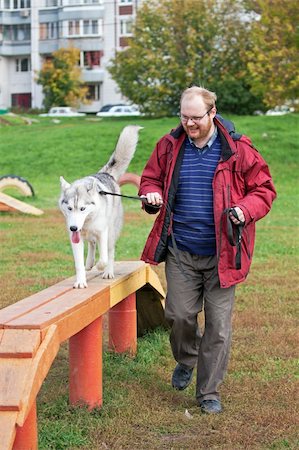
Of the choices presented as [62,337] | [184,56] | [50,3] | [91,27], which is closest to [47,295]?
[62,337]

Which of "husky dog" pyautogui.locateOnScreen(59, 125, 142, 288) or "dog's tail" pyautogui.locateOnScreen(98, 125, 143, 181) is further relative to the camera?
"dog's tail" pyautogui.locateOnScreen(98, 125, 143, 181)

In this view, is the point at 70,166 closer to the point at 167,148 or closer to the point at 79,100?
the point at 167,148

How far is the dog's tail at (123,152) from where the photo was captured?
7066 millimetres

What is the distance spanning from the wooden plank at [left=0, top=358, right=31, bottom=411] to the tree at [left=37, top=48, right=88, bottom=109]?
59.6 meters

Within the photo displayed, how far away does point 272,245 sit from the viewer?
550 inches

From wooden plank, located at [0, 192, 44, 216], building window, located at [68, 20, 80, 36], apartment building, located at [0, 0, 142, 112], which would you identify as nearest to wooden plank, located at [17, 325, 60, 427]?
wooden plank, located at [0, 192, 44, 216]

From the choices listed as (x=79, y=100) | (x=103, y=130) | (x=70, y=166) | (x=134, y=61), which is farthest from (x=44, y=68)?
(x=70, y=166)

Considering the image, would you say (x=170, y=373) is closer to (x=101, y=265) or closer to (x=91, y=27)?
(x=101, y=265)

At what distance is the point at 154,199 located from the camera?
5.76 meters

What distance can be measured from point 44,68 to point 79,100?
12.7 ft

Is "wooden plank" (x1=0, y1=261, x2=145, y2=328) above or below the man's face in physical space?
below

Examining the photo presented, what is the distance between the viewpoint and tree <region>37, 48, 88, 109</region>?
63406 mm

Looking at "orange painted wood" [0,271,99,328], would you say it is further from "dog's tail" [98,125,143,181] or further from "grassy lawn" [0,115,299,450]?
"dog's tail" [98,125,143,181]

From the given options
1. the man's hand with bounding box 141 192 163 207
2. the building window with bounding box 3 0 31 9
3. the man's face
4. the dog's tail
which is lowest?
the man's hand with bounding box 141 192 163 207
